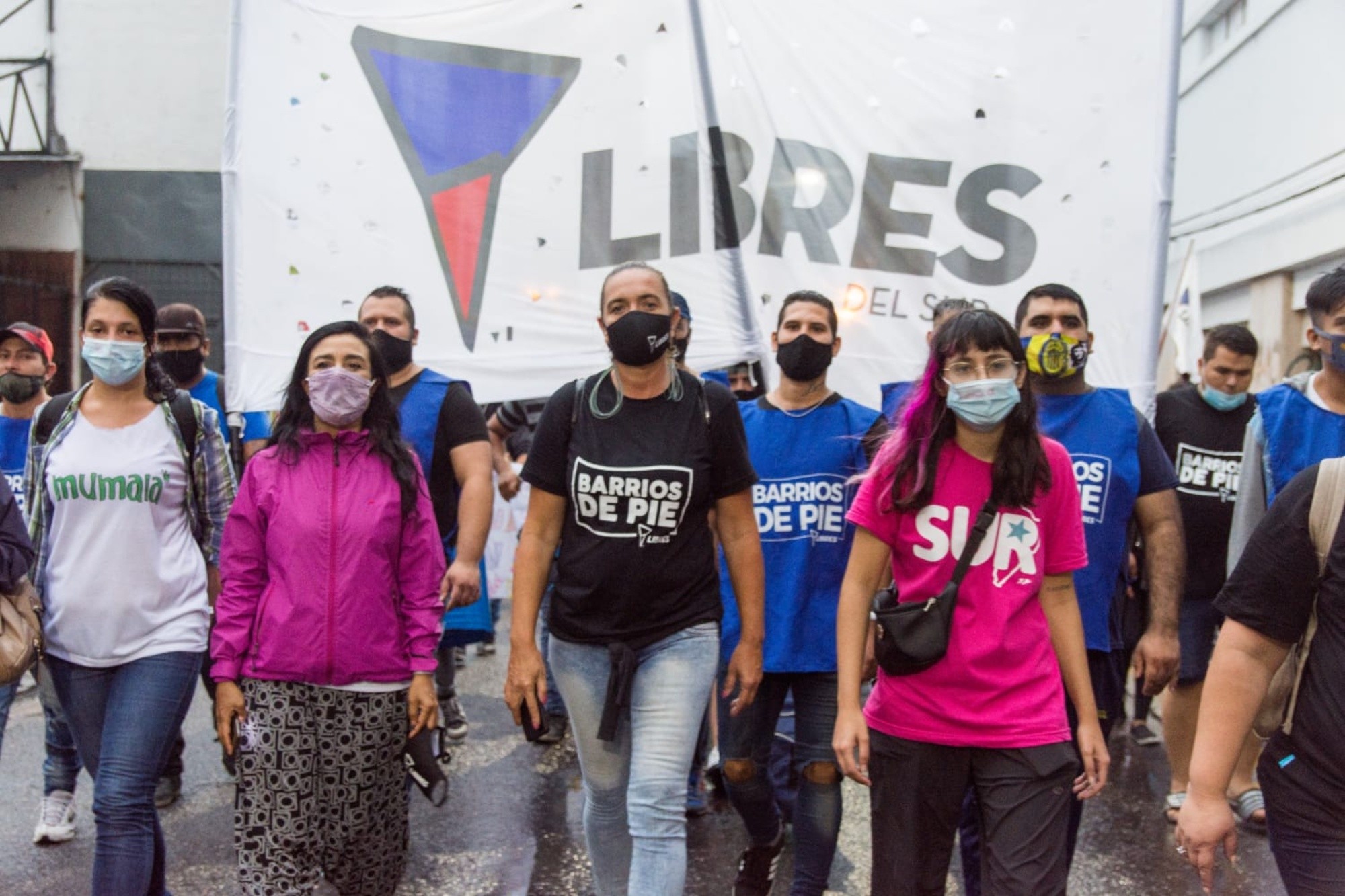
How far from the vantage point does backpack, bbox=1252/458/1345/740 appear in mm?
2443

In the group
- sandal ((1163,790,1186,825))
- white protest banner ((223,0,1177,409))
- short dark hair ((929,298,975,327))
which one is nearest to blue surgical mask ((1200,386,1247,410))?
white protest banner ((223,0,1177,409))

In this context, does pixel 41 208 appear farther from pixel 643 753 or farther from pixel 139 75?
pixel 643 753

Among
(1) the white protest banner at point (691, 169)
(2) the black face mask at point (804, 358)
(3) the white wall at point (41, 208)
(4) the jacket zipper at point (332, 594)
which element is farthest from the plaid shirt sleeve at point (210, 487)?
(3) the white wall at point (41, 208)

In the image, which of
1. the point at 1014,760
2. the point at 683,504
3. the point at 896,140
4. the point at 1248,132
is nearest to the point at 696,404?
the point at 683,504

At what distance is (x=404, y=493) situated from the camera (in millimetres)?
3740

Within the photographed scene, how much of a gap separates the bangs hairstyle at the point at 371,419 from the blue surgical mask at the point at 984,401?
61.4 inches

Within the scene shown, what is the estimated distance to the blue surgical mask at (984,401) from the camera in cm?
320

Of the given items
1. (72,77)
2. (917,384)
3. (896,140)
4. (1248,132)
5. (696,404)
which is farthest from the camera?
(72,77)

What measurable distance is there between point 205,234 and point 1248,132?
1262 centimetres

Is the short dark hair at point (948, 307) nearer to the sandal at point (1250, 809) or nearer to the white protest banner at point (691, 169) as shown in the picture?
the white protest banner at point (691, 169)

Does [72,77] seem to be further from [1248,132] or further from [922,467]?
[922,467]

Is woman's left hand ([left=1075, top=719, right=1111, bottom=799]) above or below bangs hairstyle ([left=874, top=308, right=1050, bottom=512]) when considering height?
below

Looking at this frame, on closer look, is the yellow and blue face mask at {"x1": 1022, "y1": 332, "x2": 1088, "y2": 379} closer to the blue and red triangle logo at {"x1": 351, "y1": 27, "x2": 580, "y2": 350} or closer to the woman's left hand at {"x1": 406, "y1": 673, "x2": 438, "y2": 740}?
the woman's left hand at {"x1": 406, "y1": 673, "x2": 438, "y2": 740}

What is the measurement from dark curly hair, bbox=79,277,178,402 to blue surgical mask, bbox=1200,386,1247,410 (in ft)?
14.2
